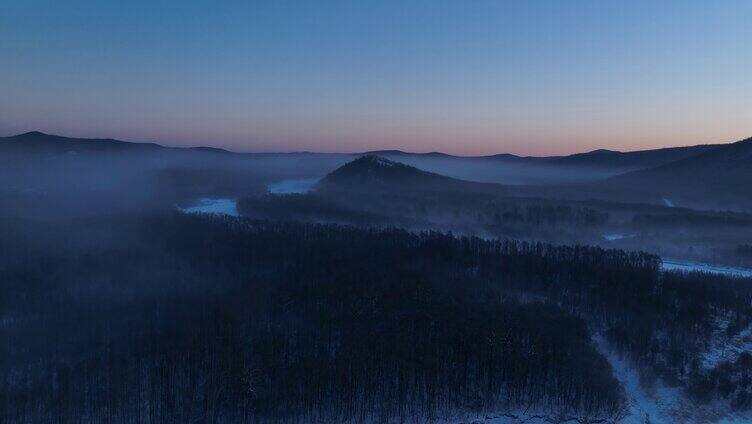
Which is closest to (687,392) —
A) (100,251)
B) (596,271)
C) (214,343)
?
(596,271)

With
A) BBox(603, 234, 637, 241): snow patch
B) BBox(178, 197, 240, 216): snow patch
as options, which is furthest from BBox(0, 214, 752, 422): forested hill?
BBox(178, 197, 240, 216): snow patch

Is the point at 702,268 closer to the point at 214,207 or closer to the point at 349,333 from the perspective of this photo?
the point at 349,333

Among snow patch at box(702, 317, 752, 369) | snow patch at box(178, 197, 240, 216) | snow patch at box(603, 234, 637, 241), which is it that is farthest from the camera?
snow patch at box(178, 197, 240, 216)

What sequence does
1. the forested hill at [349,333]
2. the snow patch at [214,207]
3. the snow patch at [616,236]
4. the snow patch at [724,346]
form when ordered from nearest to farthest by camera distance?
the forested hill at [349,333] → the snow patch at [724,346] → the snow patch at [616,236] → the snow patch at [214,207]

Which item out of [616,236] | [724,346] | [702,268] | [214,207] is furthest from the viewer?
[214,207]

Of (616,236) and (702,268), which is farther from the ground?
(616,236)

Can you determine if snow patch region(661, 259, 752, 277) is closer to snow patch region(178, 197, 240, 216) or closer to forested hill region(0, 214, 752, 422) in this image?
forested hill region(0, 214, 752, 422)

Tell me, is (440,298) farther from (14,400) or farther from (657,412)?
(14,400)

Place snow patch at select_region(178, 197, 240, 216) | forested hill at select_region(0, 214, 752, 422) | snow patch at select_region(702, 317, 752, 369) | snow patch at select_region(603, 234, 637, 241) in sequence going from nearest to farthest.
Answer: forested hill at select_region(0, 214, 752, 422)
snow patch at select_region(702, 317, 752, 369)
snow patch at select_region(603, 234, 637, 241)
snow patch at select_region(178, 197, 240, 216)

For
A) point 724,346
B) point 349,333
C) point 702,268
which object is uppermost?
point 702,268

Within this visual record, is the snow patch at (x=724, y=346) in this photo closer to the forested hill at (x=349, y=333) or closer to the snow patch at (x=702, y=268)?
the forested hill at (x=349, y=333)

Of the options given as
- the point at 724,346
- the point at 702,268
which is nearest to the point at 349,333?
the point at 724,346

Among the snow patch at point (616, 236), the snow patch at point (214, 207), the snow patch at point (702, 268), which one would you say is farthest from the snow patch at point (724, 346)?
the snow patch at point (214, 207)
